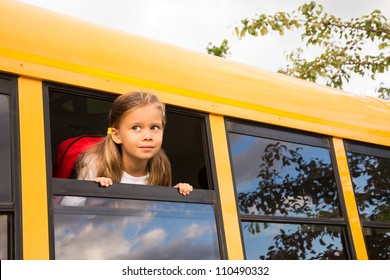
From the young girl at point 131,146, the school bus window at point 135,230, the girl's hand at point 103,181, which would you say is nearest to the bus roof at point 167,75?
the young girl at point 131,146

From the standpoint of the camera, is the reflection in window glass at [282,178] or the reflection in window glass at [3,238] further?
the reflection in window glass at [282,178]

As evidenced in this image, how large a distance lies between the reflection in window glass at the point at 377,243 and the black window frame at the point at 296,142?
0.56 ft

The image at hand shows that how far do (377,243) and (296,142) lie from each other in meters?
0.83

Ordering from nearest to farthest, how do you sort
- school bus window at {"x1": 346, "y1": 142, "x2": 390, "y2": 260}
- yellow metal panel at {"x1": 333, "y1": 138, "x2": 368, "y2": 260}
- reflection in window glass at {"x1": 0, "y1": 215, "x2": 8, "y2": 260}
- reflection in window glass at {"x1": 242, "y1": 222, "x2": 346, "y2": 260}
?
reflection in window glass at {"x1": 0, "y1": 215, "x2": 8, "y2": 260}, reflection in window glass at {"x1": 242, "y1": 222, "x2": 346, "y2": 260}, yellow metal panel at {"x1": 333, "y1": 138, "x2": 368, "y2": 260}, school bus window at {"x1": 346, "y1": 142, "x2": 390, "y2": 260}

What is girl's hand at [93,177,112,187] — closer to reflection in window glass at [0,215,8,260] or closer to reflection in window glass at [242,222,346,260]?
reflection in window glass at [0,215,8,260]

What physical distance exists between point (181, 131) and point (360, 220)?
1.24 m

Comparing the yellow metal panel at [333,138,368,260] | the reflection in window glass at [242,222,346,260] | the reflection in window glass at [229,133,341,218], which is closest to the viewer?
the reflection in window glass at [242,222,346,260]

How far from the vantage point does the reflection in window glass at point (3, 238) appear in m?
2.36

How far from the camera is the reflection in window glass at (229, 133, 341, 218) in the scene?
11.0 feet

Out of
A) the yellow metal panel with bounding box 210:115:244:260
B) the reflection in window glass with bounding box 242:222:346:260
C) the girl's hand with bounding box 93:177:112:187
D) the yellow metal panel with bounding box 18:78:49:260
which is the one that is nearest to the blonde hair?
the girl's hand with bounding box 93:177:112:187

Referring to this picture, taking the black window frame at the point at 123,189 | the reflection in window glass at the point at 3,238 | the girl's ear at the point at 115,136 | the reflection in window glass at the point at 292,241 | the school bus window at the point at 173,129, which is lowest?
the reflection in window glass at the point at 3,238

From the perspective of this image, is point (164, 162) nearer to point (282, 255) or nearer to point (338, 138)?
point (282, 255)

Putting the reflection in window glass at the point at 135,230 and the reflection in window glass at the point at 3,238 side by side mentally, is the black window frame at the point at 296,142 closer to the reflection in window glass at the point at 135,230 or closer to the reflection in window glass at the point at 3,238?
the reflection in window glass at the point at 135,230

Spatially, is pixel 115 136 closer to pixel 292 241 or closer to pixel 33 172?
pixel 33 172
